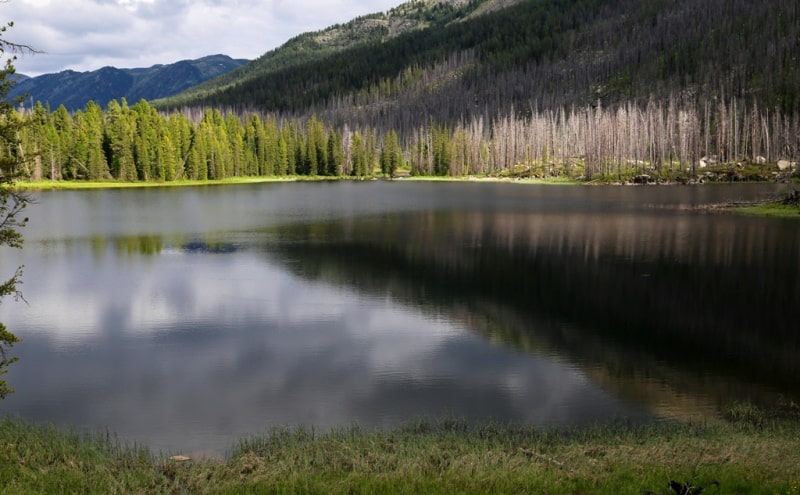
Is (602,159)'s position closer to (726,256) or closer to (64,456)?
(726,256)

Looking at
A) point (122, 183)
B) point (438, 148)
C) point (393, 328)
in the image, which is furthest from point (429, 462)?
point (438, 148)

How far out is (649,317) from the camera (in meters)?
25.6

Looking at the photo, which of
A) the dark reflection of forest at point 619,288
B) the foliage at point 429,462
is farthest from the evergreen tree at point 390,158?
the foliage at point 429,462

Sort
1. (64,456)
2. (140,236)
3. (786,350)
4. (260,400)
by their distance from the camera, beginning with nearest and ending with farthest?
(64,456) < (260,400) < (786,350) < (140,236)

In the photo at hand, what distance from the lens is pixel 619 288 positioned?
30.7 m

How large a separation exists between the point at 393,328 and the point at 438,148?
512ft

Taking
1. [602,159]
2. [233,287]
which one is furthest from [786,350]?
[602,159]

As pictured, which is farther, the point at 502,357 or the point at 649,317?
the point at 649,317

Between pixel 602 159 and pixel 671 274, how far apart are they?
111673mm

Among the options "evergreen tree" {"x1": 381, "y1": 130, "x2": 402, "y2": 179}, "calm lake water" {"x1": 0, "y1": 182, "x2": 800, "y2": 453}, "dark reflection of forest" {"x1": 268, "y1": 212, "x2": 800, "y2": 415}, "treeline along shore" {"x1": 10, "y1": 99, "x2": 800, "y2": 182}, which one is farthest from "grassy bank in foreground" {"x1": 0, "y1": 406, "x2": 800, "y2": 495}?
"evergreen tree" {"x1": 381, "y1": 130, "x2": 402, "y2": 179}

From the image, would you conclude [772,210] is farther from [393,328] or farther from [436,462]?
[436,462]

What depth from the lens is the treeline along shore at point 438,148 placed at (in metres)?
130

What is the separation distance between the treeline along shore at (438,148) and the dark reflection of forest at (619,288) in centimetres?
8171

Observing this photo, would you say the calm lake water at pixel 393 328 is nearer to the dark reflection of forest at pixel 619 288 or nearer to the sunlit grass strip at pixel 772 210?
the dark reflection of forest at pixel 619 288
